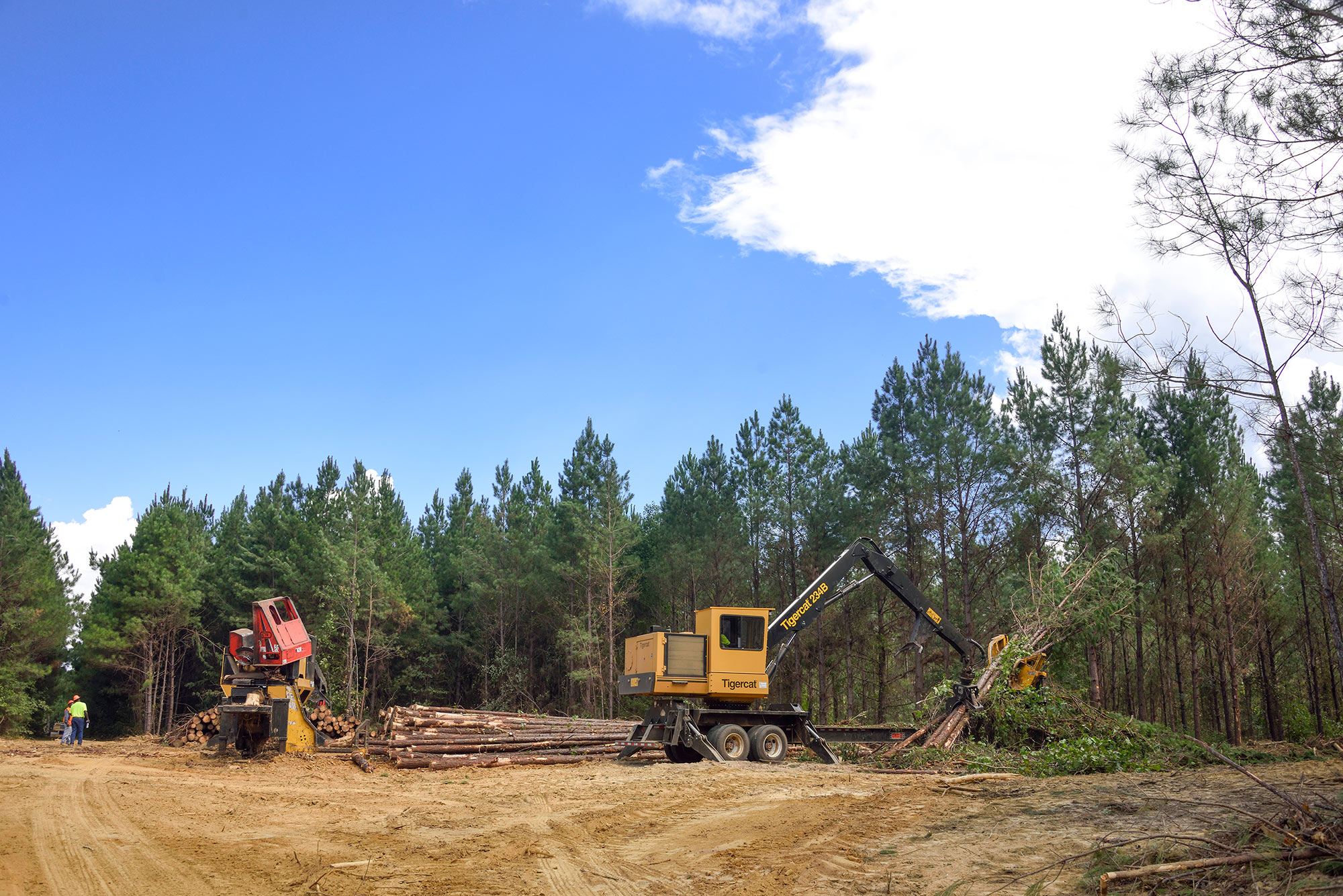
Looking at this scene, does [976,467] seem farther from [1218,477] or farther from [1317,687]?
[1317,687]

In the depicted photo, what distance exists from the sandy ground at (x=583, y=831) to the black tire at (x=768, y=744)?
2417mm

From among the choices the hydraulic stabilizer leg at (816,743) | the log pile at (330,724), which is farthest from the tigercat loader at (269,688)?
the hydraulic stabilizer leg at (816,743)

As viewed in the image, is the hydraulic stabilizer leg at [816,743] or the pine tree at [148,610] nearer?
the hydraulic stabilizer leg at [816,743]

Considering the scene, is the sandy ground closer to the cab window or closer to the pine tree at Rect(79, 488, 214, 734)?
the cab window

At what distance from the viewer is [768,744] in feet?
59.8

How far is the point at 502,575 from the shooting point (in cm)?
4462

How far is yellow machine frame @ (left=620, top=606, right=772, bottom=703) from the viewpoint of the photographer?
59.8 feet

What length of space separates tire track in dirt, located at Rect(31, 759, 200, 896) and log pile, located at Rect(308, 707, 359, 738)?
11682 millimetres

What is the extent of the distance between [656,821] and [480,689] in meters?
39.9

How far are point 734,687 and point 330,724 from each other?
13.6 m

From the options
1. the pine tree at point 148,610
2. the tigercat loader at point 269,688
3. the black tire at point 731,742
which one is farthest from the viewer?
the pine tree at point 148,610

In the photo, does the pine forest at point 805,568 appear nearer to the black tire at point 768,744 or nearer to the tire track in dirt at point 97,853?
the black tire at point 768,744

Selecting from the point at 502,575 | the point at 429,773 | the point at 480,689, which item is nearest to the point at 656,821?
the point at 429,773

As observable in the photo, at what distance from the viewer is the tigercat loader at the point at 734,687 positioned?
59.3ft
